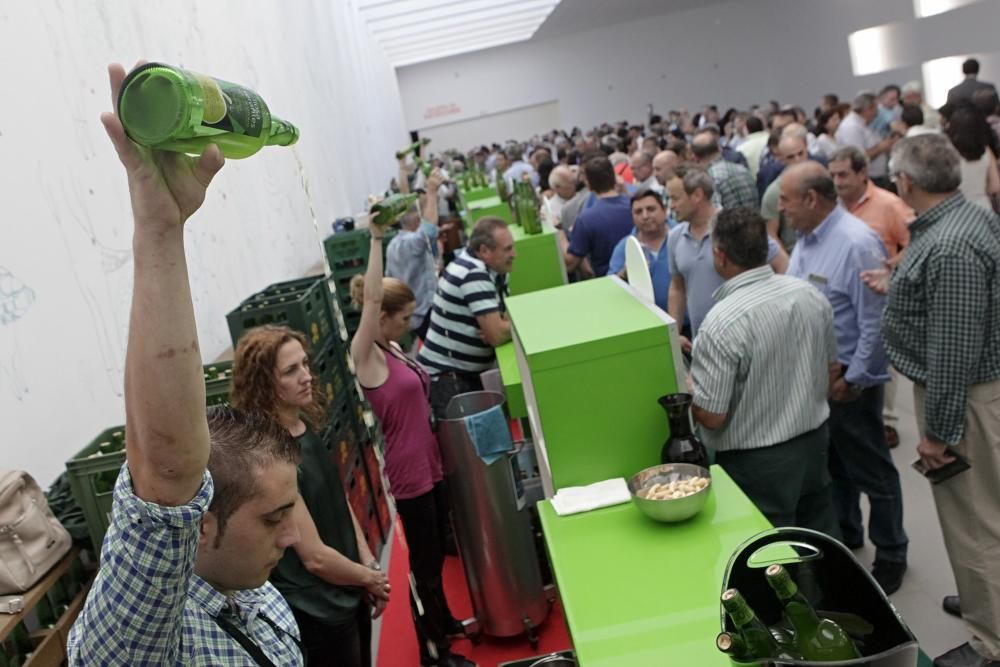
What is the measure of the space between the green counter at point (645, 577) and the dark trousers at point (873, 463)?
1.26 m

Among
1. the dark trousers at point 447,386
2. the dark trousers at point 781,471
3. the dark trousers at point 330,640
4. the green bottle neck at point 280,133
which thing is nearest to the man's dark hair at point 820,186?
the dark trousers at point 781,471

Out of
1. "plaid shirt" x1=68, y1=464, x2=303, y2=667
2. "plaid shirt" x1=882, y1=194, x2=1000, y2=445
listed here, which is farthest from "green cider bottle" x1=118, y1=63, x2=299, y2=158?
"plaid shirt" x1=882, y1=194, x2=1000, y2=445

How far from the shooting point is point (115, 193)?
3.38 meters

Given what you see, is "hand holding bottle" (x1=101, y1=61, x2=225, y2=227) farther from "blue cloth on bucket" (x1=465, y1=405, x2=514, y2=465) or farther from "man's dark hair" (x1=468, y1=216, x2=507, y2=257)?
"man's dark hair" (x1=468, y1=216, x2=507, y2=257)

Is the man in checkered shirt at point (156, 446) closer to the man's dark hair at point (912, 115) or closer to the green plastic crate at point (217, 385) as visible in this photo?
the green plastic crate at point (217, 385)

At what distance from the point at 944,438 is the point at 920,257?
0.63m

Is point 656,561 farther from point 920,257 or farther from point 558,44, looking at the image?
point 558,44

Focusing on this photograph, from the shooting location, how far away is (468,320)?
4.36 m

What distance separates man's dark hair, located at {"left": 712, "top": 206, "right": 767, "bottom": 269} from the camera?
2.88 m

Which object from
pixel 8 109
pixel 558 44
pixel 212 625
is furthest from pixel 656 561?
pixel 558 44

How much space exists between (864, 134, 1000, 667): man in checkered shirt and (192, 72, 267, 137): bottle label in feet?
7.92

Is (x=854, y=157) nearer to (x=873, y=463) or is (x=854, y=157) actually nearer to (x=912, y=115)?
(x=873, y=463)

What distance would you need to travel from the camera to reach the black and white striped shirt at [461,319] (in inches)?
169

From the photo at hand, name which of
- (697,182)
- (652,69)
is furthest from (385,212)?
(652,69)
